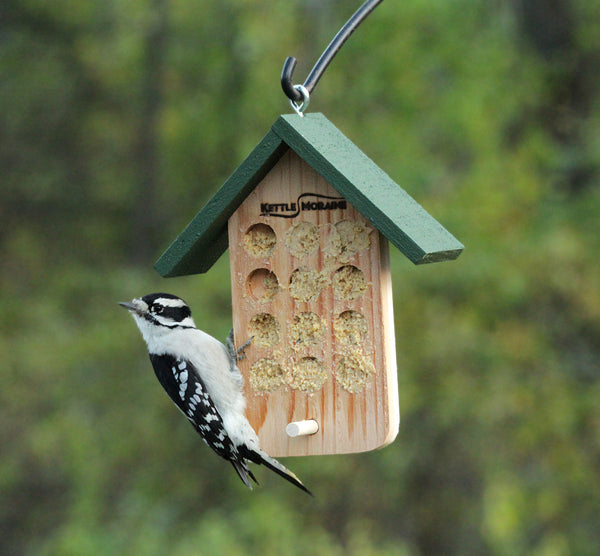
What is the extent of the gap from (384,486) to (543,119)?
423cm

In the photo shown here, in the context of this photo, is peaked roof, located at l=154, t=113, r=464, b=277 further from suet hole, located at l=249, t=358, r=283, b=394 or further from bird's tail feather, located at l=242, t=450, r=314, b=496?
bird's tail feather, located at l=242, t=450, r=314, b=496

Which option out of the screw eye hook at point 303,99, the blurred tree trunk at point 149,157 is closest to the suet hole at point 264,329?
the screw eye hook at point 303,99

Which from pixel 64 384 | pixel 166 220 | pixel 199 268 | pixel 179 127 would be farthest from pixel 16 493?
pixel 199 268

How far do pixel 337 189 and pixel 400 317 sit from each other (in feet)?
21.8

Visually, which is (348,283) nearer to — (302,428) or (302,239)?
(302,239)

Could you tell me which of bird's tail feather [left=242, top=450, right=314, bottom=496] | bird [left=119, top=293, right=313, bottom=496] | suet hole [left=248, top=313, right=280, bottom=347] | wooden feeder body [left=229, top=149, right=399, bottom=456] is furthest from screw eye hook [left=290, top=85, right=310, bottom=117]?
bird's tail feather [left=242, top=450, right=314, bottom=496]

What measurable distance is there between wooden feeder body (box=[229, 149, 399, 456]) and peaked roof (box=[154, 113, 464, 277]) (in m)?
0.12

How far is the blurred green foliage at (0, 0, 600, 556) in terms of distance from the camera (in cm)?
970

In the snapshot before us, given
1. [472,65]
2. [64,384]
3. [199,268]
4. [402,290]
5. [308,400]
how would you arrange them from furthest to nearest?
[64,384] < [472,65] < [402,290] < [199,268] < [308,400]

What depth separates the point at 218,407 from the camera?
344cm

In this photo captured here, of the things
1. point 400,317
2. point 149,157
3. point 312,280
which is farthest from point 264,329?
point 149,157

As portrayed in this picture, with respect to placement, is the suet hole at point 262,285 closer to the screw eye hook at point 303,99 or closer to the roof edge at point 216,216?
the roof edge at point 216,216

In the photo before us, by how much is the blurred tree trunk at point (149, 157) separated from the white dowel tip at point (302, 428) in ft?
27.6

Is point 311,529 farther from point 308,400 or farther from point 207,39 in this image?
point 308,400
